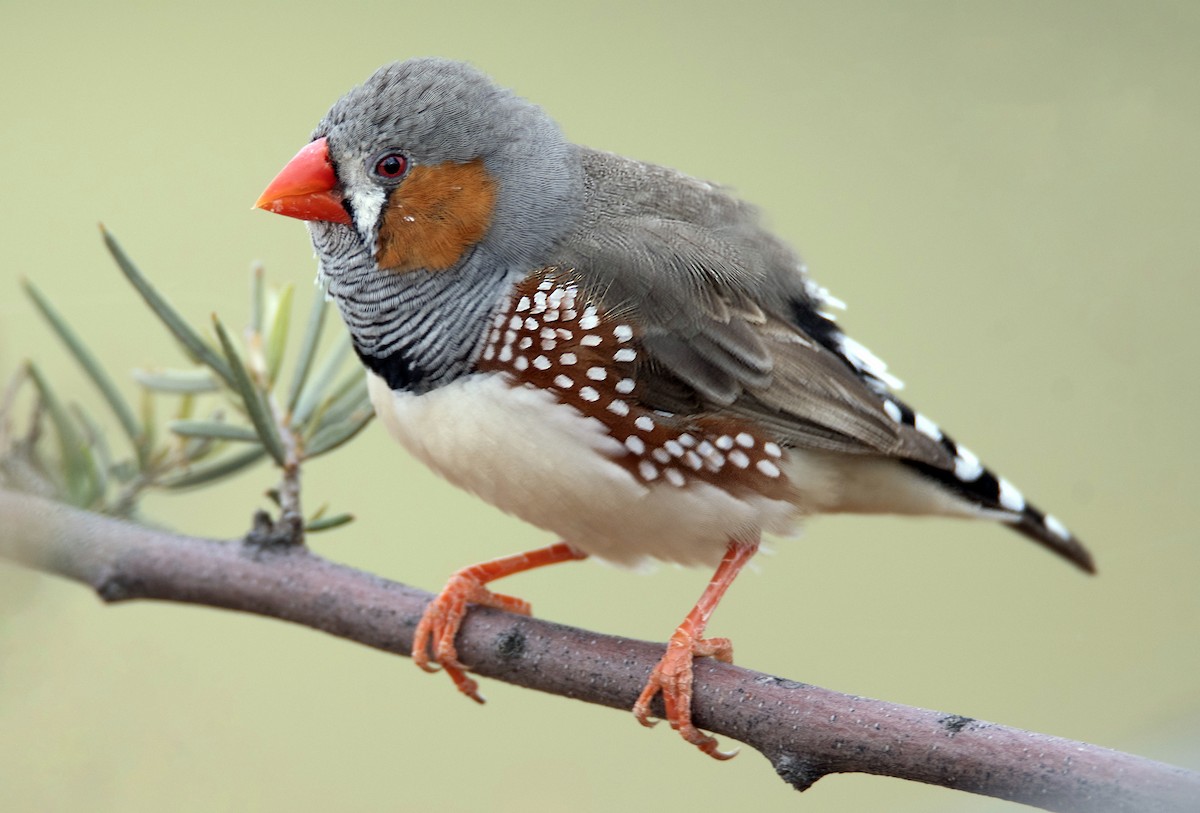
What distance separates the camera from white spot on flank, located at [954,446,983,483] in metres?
2.27

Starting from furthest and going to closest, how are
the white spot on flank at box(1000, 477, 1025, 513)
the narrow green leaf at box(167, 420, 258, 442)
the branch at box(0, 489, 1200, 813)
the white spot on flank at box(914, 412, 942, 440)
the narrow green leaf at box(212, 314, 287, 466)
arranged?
the white spot on flank at box(1000, 477, 1025, 513) < the white spot on flank at box(914, 412, 942, 440) < the narrow green leaf at box(167, 420, 258, 442) < the narrow green leaf at box(212, 314, 287, 466) < the branch at box(0, 489, 1200, 813)

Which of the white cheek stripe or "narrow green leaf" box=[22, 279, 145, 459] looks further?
the white cheek stripe

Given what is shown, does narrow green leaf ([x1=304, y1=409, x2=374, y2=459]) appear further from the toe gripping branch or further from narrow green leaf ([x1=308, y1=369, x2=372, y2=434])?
the toe gripping branch

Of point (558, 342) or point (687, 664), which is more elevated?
point (558, 342)

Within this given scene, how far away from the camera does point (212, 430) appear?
1.85 meters

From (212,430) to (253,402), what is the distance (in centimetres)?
14

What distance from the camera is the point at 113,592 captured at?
1.98 metres

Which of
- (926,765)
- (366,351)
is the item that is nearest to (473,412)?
(366,351)

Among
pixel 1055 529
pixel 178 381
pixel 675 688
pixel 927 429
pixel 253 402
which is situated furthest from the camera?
pixel 1055 529

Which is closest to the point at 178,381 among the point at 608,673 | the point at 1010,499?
the point at 608,673

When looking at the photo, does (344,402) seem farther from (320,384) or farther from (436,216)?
(436,216)

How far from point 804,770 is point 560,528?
2.23 ft

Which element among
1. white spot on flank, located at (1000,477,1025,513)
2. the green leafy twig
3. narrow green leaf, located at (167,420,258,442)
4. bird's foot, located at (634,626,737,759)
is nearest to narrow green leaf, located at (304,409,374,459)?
the green leafy twig

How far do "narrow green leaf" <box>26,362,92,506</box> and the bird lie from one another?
1.51ft
